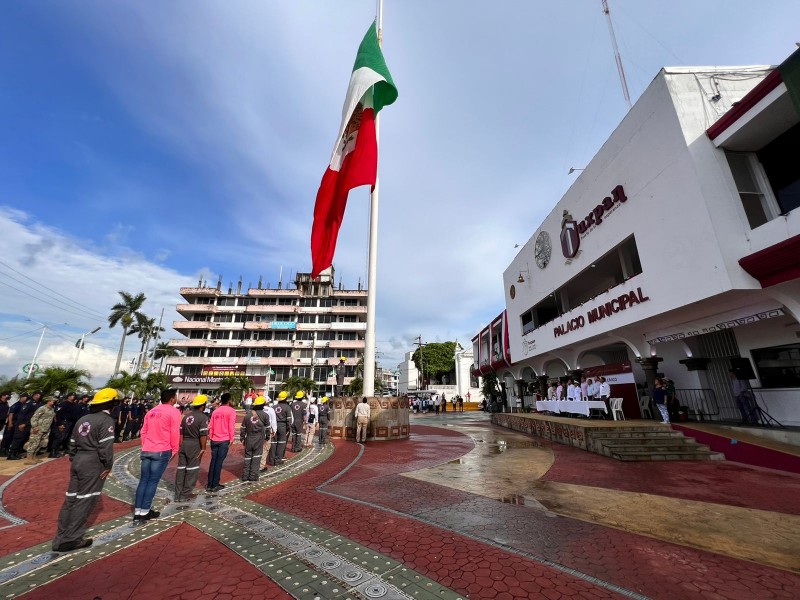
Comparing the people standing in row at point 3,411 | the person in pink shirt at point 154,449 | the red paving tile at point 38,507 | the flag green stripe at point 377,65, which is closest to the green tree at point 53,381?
the people standing in row at point 3,411

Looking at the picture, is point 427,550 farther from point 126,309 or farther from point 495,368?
point 126,309

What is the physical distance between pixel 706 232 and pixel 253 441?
12.3 m

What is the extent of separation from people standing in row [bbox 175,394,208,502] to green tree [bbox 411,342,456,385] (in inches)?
2103

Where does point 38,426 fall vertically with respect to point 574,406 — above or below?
below

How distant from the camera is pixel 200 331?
5047 cm

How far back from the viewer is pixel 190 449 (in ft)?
19.7

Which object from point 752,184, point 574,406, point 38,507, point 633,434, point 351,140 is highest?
point 351,140

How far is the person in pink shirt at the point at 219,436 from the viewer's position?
643 cm

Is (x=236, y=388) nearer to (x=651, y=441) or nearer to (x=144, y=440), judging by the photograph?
(x=144, y=440)

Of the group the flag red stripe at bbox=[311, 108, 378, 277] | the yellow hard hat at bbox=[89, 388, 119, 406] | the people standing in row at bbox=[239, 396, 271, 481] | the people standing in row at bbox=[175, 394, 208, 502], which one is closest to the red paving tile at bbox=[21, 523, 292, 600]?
Answer: the yellow hard hat at bbox=[89, 388, 119, 406]

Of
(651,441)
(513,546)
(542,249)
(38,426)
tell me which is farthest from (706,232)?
(38,426)

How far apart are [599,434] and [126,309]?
61.1 meters

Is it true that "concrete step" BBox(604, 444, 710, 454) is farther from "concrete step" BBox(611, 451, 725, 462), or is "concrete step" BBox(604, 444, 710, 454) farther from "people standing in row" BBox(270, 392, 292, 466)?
"people standing in row" BBox(270, 392, 292, 466)

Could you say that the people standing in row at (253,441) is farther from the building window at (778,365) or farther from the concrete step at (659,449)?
the building window at (778,365)
